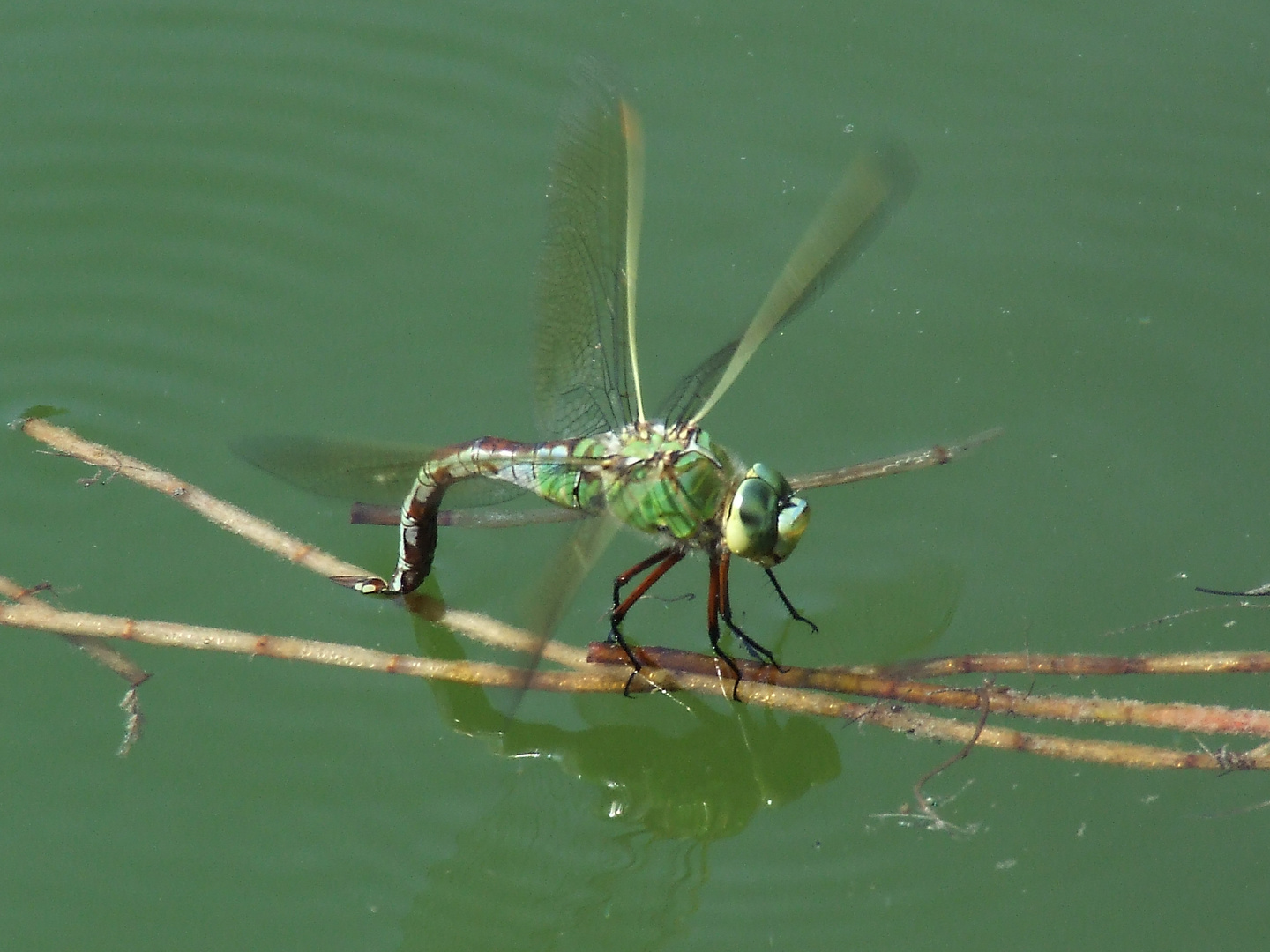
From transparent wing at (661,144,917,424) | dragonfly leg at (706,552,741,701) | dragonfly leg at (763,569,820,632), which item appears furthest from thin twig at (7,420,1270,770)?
transparent wing at (661,144,917,424)

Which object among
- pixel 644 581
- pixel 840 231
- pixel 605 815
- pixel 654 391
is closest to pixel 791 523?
pixel 644 581

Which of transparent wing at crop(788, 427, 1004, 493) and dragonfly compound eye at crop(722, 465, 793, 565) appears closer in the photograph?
dragonfly compound eye at crop(722, 465, 793, 565)

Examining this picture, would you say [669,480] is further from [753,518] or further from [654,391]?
[654,391]

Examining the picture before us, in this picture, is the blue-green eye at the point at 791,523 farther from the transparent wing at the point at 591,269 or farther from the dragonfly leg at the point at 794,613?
the transparent wing at the point at 591,269

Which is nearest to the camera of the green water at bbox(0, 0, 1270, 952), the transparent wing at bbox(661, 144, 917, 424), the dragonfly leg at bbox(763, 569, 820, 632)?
the transparent wing at bbox(661, 144, 917, 424)

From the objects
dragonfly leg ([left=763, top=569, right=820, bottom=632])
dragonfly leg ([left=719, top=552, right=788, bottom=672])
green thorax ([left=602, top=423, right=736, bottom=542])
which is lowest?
dragonfly leg ([left=763, top=569, right=820, bottom=632])

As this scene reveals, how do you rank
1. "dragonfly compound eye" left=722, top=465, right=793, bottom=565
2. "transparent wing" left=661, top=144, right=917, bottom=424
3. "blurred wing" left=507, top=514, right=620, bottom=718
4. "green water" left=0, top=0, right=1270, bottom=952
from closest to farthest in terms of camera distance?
1. "blurred wing" left=507, top=514, right=620, bottom=718
2. "transparent wing" left=661, top=144, right=917, bottom=424
3. "dragonfly compound eye" left=722, top=465, right=793, bottom=565
4. "green water" left=0, top=0, right=1270, bottom=952

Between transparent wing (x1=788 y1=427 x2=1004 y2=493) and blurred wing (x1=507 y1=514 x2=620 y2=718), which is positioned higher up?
transparent wing (x1=788 y1=427 x2=1004 y2=493)

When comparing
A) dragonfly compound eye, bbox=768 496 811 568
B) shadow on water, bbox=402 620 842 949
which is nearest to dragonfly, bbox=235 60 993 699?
dragonfly compound eye, bbox=768 496 811 568

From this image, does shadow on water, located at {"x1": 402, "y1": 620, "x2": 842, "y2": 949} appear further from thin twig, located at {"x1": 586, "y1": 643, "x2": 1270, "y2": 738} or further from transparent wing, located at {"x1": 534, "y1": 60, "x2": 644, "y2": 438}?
transparent wing, located at {"x1": 534, "y1": 60, "x2": 644, "y2": 438}
